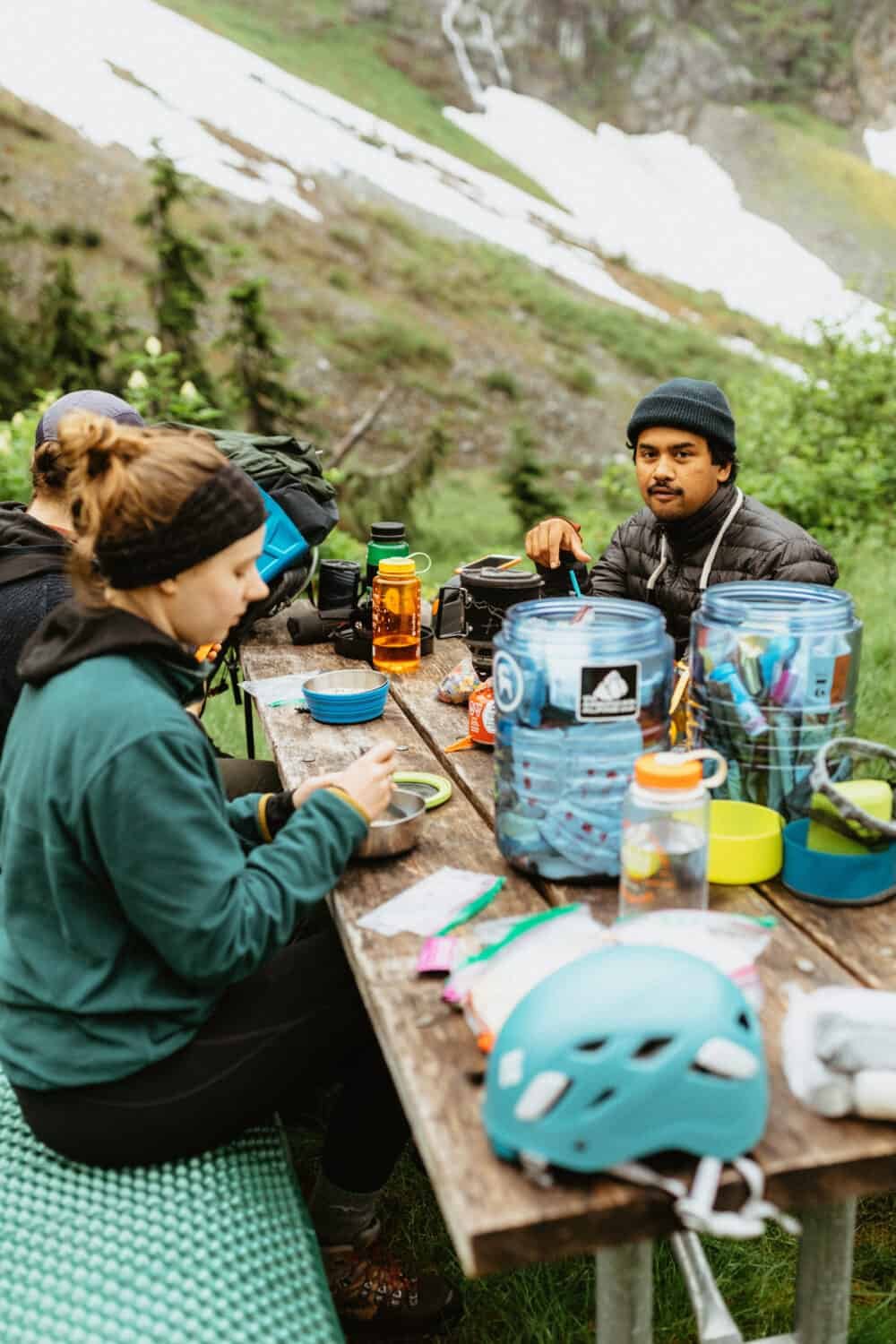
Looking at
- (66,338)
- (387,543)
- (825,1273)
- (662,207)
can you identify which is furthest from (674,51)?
(825,1273)

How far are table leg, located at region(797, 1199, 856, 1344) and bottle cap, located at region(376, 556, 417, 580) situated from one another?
6.01 ft

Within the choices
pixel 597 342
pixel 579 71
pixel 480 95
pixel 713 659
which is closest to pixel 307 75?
pixel 480 95

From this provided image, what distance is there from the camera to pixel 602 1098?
113cm

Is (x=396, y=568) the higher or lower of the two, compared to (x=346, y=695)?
higher

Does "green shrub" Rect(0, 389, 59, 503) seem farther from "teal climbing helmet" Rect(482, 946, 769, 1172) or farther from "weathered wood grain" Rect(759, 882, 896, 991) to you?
"teal climbing helmet" Rect(482, 946, 769, 1172)

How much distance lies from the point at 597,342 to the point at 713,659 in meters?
25.9

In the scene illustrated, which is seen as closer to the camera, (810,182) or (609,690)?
(609,690)

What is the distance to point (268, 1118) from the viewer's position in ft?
6.06

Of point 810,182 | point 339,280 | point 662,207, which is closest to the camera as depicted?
point 339,280

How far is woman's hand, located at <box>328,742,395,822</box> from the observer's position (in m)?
1.86

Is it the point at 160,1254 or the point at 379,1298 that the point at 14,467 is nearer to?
the point at 379,1298

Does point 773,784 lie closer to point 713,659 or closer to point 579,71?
point 713,659

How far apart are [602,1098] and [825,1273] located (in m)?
0.75

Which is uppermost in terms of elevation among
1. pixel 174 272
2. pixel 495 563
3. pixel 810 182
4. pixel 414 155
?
pixel 810 182
